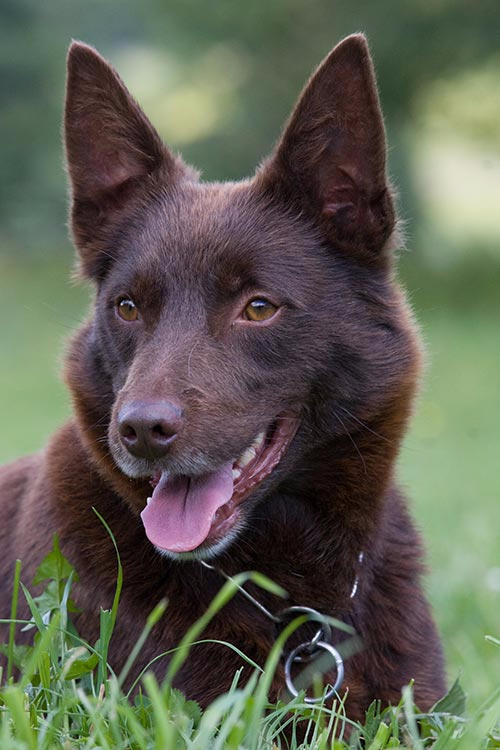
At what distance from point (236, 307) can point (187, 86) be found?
22.5 metres

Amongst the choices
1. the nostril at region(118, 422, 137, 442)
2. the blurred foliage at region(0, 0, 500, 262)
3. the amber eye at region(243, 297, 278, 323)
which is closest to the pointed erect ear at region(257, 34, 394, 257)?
the amber eye at region(243, 297, 278, 323)

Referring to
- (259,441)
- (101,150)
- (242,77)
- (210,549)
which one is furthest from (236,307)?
(242,77)

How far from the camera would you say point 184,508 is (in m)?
2.99

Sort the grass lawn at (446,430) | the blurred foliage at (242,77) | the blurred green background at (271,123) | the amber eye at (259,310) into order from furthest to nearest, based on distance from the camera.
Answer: the blurred foliage at (242,77), the blurred green background at (271,123), the grass lawn at (446,430), the amber eye at (259,310)

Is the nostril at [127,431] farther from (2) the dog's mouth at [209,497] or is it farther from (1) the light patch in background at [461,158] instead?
(1) the light patch in background at [461,158]

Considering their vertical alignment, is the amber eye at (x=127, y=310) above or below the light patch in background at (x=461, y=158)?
below

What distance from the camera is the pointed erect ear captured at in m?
3.12

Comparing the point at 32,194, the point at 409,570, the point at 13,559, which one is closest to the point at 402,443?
the point at 409,570

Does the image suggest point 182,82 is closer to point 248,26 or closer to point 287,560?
point 248,26

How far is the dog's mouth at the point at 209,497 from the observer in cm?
288

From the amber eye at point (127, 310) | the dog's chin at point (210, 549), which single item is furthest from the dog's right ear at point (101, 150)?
the dog's chin at point (210, 549)

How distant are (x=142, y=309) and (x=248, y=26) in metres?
18.6

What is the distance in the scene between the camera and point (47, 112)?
2303 cm

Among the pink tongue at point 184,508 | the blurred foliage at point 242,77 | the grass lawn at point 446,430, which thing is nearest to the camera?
the pink tongue at point 184,508
